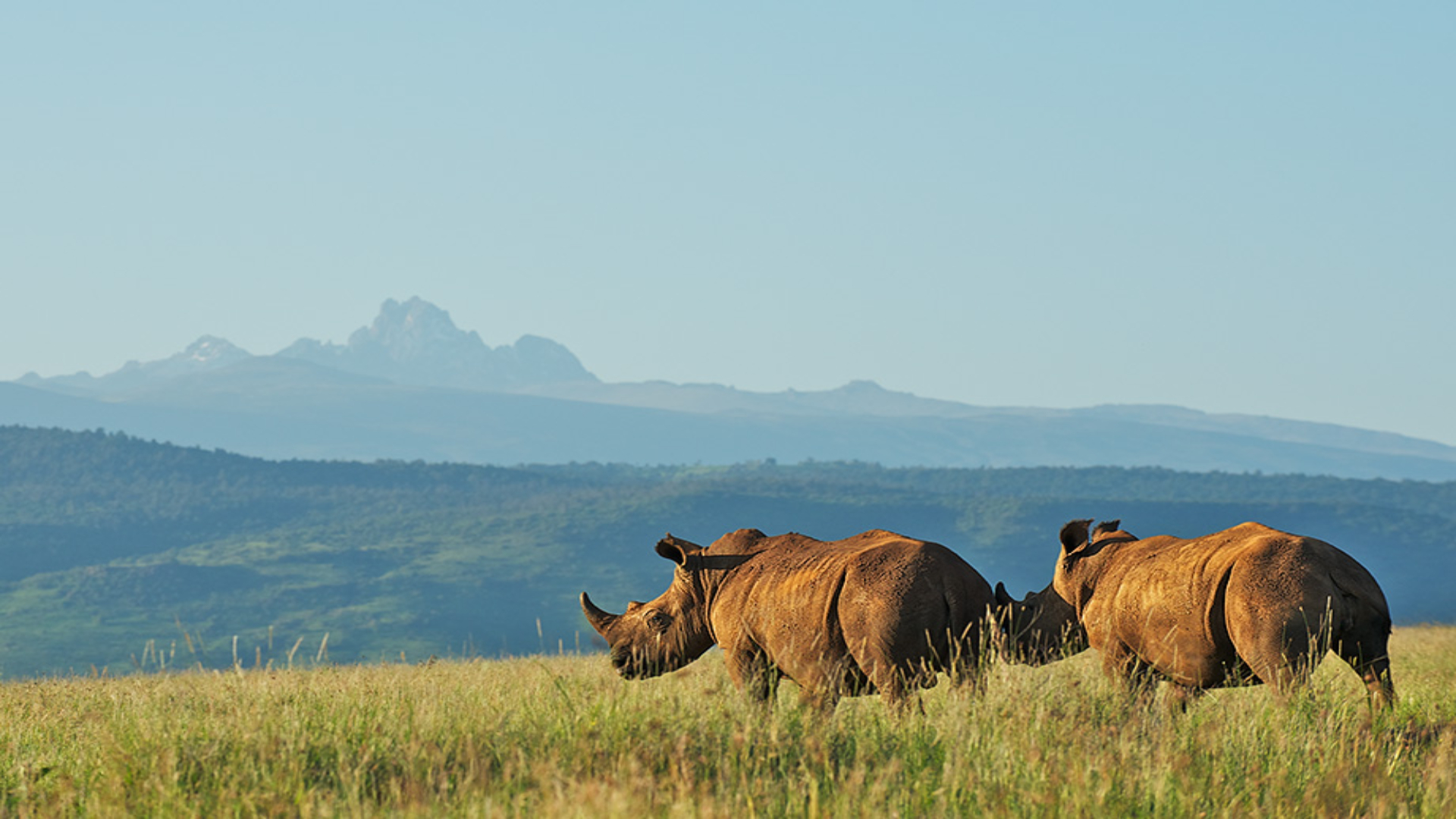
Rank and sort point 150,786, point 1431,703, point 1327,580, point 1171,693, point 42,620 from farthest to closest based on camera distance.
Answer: point 42,620 → point 1431,703 → point 1171,693 → point 1327,580 → point 150,786

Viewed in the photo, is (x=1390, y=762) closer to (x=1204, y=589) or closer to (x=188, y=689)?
(x=1204, y=589)

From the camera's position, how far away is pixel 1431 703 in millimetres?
11664

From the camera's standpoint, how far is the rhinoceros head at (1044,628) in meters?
10.6

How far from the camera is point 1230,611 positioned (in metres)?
9.48

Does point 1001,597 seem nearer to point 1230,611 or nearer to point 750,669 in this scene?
point 1230,611

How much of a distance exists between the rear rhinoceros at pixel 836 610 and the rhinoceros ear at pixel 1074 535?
1303 mm

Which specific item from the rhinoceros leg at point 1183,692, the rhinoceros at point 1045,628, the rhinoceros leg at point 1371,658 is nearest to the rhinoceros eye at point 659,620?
the rhinoceros at point 1045,628

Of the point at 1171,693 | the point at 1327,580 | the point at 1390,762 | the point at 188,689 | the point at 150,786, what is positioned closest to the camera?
the point at 150,786

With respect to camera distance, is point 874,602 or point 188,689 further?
point 188,689

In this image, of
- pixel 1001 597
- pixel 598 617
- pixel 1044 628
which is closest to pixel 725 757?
pixel 1001 597

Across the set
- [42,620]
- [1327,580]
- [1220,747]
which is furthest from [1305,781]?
[42,620]

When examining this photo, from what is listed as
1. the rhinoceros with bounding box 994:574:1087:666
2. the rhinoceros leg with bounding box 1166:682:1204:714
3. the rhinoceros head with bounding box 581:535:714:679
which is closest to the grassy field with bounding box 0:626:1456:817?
the rhinoceros leg with bounding box 1166:682:1204:714

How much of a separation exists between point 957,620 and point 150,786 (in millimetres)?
4462

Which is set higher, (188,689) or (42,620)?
(188,689)
